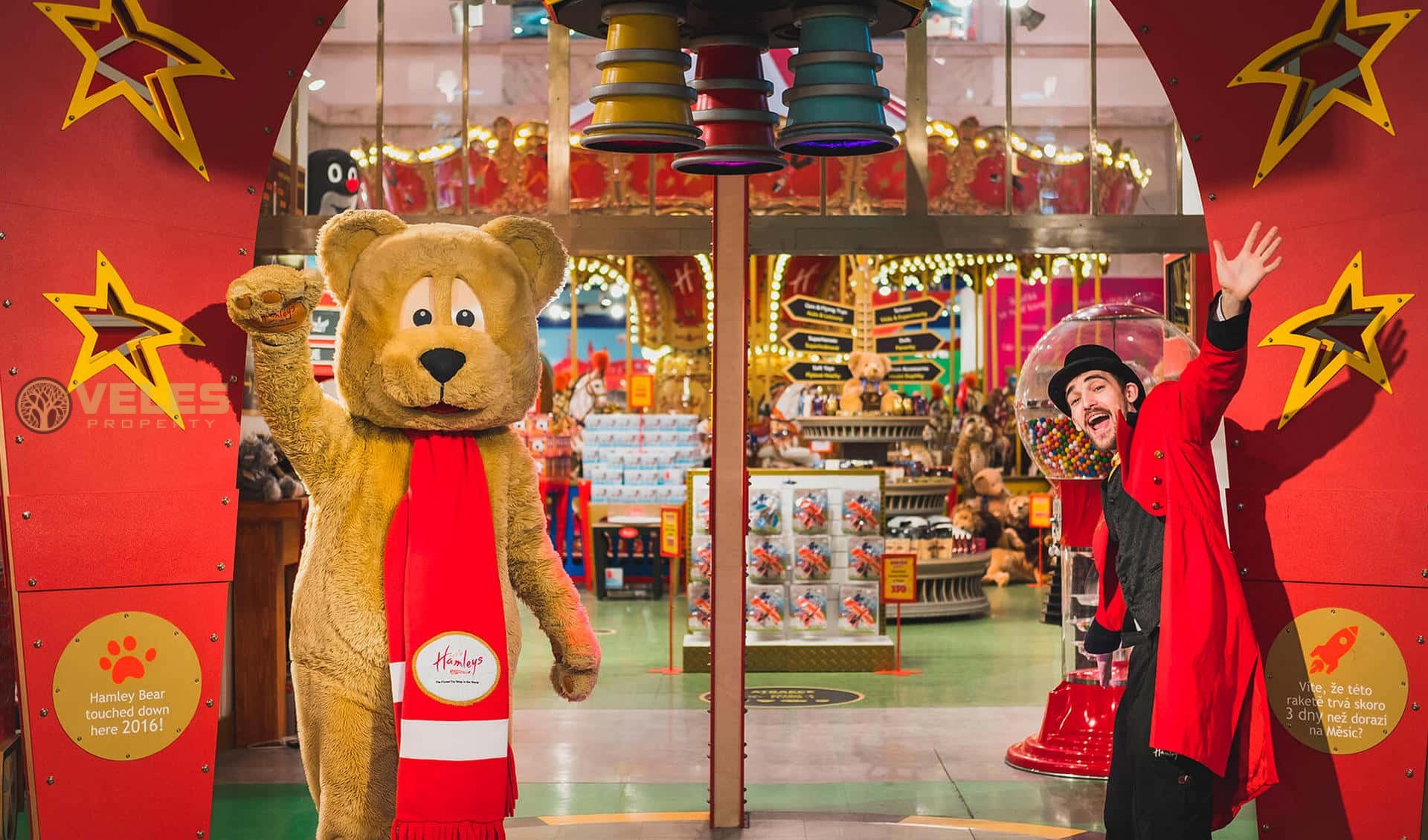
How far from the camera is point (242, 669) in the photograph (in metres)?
6.54

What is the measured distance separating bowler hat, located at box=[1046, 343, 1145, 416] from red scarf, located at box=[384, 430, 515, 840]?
1.81 m

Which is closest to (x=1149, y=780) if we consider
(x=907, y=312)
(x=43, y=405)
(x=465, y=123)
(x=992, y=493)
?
(x=43, y=405)

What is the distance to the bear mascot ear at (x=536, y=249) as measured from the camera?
12.2ft

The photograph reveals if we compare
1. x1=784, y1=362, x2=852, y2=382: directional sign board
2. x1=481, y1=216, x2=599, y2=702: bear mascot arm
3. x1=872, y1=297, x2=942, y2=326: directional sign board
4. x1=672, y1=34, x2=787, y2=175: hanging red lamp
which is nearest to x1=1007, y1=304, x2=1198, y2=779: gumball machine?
x1=672, y1=34, x2=787, y2=175: hanging red lamp

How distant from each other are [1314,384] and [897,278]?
44.5 feet

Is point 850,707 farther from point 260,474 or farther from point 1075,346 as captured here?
point 260,474

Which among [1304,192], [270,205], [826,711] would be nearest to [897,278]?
[826,711]

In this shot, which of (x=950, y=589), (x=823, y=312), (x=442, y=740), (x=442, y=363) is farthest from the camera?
(x=823, y=312)

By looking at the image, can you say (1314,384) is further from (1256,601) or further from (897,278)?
(897,278)

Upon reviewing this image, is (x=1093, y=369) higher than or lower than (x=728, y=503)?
higher

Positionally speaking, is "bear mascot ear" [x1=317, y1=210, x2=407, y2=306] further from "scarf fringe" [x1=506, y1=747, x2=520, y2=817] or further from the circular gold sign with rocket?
the circular gold sign with rocket

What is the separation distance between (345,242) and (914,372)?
384 inches

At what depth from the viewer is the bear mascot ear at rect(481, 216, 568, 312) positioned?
373 centimetres

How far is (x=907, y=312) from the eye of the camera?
13148 mm
